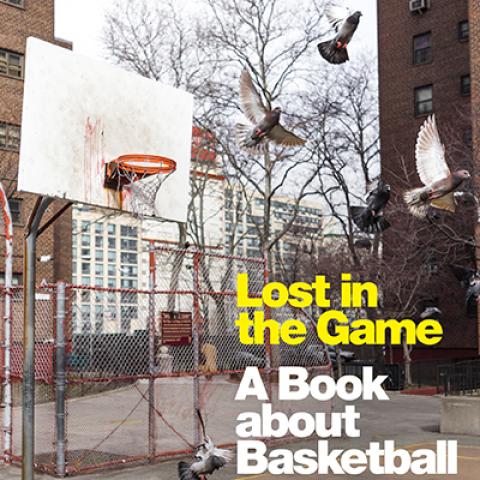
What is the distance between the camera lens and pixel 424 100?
38750 mm

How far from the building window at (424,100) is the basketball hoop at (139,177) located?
30183 millimetres

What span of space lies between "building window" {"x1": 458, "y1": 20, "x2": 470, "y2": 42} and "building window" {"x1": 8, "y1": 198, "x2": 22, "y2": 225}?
2136 centimetres

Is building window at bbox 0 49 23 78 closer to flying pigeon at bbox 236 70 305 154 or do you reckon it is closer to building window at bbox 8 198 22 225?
building window at bbox 8 198 22 225

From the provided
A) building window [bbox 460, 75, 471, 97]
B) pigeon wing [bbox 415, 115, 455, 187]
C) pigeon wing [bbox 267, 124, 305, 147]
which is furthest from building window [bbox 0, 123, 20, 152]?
pigeon wing [bbox 415, 115, 455, 187]

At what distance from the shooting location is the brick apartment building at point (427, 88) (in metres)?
36.7

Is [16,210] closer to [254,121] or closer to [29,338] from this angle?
[254,121]

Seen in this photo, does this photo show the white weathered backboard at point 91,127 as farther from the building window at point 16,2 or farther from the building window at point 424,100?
the building window at point 424,100

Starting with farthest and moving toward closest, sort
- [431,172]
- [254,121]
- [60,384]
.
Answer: [60,384] → [254,121] → [431,172]

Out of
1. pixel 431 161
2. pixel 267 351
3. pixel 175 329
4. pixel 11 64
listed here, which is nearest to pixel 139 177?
pixel 175 329

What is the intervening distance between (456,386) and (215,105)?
52.5ft

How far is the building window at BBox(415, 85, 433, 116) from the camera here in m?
38.5

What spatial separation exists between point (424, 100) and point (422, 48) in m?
2.59

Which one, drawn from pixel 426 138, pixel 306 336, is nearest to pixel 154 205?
pixel 426 138

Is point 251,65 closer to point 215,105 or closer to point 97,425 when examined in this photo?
point 215,105
